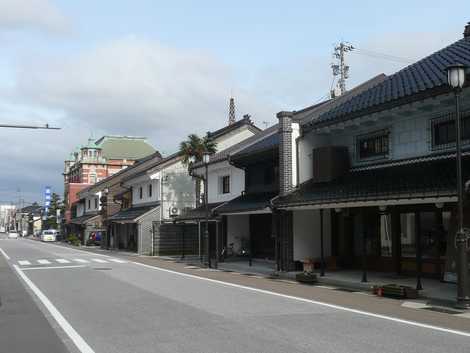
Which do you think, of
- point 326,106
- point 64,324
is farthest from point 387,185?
point 64,324

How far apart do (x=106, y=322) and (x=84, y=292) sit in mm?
5552

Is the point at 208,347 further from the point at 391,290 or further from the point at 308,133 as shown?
the point at 308,133

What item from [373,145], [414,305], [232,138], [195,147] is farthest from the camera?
[232,138]

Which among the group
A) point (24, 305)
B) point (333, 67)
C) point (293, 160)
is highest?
point (333, 67)

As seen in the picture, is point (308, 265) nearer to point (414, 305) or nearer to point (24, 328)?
point (414, 305)

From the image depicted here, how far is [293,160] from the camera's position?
72.8ft

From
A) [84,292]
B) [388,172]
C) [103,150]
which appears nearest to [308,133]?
[388,172]

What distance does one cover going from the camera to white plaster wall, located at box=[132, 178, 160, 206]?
136 ft

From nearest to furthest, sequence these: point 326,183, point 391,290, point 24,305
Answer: point 24,305 → point 391,290 → point 326,183

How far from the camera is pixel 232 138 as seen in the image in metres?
40.8

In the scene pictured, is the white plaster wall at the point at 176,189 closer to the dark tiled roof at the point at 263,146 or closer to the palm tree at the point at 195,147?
the palm tree at the point at 195,147

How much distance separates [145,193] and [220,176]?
1378cm

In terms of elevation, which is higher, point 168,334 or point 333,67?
point 333,67

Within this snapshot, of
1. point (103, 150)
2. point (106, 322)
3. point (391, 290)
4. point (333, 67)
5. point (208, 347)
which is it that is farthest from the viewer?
point (103, 150)
